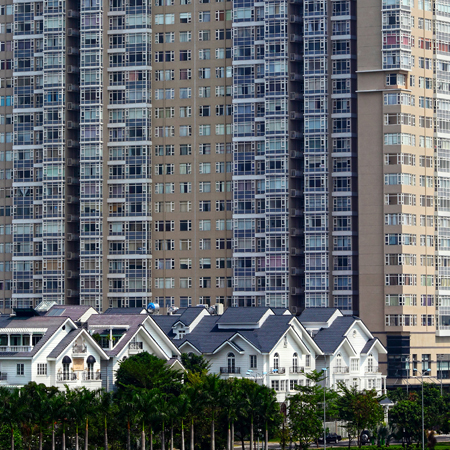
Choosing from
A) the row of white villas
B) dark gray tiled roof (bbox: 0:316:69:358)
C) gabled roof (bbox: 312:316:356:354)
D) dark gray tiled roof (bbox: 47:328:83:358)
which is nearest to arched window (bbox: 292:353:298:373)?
the row of white villas

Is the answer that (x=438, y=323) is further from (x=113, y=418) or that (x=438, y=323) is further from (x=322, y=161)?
(x=113, y=418)

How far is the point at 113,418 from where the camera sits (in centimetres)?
10238

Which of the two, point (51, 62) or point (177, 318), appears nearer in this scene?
point (177, 318)

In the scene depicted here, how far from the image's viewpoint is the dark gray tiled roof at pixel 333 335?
144600 millimetres

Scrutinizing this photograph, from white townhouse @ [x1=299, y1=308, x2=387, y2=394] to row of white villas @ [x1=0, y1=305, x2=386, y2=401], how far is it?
122mm

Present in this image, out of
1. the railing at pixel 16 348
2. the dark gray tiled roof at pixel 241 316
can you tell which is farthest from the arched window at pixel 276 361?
the railing at pixel 16 348

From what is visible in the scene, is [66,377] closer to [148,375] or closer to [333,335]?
[148,375]

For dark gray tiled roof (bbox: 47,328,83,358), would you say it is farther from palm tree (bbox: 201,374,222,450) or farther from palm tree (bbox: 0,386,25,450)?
palm tree (bbox: 0,386,25,450)

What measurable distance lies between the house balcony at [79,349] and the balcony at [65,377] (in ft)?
7.28

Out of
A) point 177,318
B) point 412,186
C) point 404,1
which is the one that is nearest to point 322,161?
point 412,186

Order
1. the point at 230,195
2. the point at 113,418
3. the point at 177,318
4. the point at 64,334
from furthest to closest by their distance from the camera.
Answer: the point at 230,195, the point at 177,318, the point at 64,334, the point at 113,418

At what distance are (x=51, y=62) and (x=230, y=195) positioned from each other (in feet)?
114

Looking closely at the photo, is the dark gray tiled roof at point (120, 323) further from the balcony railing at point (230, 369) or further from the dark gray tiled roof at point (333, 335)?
the dark gray tiled roof at point (333, 335)

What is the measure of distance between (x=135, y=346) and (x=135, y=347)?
120 millimetres
